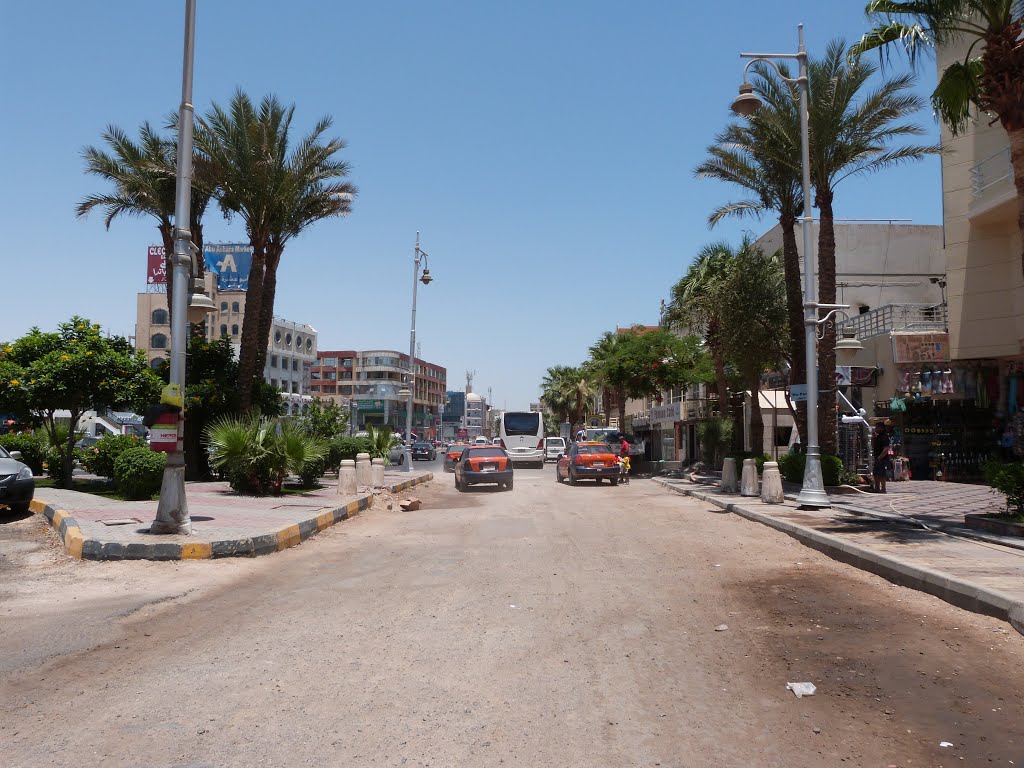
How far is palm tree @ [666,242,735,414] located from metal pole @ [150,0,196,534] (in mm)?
20894

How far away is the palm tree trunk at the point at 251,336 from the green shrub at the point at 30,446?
6.56 meters

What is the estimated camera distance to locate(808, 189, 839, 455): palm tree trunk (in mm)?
21000

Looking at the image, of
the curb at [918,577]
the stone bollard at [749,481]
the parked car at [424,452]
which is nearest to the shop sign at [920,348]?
the stone bollard at [749,481]

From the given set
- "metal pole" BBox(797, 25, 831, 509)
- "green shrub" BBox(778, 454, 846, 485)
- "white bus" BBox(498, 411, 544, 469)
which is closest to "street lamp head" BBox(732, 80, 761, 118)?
"metal pole" BBox(797, 25, 831, 509)

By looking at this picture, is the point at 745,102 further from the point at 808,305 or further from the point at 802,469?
the point at 802,469

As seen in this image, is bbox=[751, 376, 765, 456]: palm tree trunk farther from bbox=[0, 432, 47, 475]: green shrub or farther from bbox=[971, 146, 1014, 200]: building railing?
bbox=[0, 432, 47, 475]: green shrub

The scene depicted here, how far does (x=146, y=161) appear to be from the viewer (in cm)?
2366

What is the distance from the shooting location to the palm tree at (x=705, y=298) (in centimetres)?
3019

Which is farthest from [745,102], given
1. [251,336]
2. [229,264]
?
[229,264]

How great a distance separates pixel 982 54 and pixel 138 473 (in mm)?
16787

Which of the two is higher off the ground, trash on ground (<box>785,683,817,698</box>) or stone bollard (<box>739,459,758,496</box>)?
stone bollard (<box>739,459,758,496</box>)

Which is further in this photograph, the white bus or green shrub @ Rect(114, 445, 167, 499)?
the white bus

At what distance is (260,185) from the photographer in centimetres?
2094

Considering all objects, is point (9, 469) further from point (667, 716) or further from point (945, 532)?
point (945, 532)
